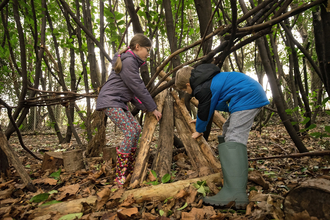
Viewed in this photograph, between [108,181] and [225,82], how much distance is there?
1.78 m

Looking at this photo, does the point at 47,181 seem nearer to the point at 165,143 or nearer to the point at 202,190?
the point at 165,143

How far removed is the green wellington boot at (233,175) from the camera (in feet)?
4.90

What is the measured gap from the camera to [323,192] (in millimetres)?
1021

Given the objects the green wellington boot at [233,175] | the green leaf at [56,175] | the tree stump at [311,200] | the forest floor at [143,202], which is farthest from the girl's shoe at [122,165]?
the tree stump at [311,200]

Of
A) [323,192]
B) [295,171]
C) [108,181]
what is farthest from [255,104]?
[108,181]

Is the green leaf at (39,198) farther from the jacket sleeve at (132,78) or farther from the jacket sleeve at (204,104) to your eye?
the jacket sleeve at (204,104)

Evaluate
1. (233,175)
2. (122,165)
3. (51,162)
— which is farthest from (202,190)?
(51,162)

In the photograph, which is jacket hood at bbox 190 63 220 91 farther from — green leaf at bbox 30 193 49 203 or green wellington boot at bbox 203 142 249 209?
green leaf at bbox 30 193 49 203

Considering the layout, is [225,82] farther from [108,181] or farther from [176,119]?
[108,181]

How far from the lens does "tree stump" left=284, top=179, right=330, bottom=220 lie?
103cm

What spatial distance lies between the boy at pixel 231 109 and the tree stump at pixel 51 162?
2.17m

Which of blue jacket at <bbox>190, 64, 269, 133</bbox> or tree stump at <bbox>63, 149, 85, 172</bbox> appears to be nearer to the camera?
blue jacket at <bbox>190, 64, 269, 133</bbox>

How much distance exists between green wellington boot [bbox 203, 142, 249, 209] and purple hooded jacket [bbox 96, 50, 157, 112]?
3.43ft

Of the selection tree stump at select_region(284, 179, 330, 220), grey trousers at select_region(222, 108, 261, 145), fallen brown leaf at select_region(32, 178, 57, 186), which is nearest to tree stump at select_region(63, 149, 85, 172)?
fallen brown leaf at select_region(32, 178, 57, 186)
